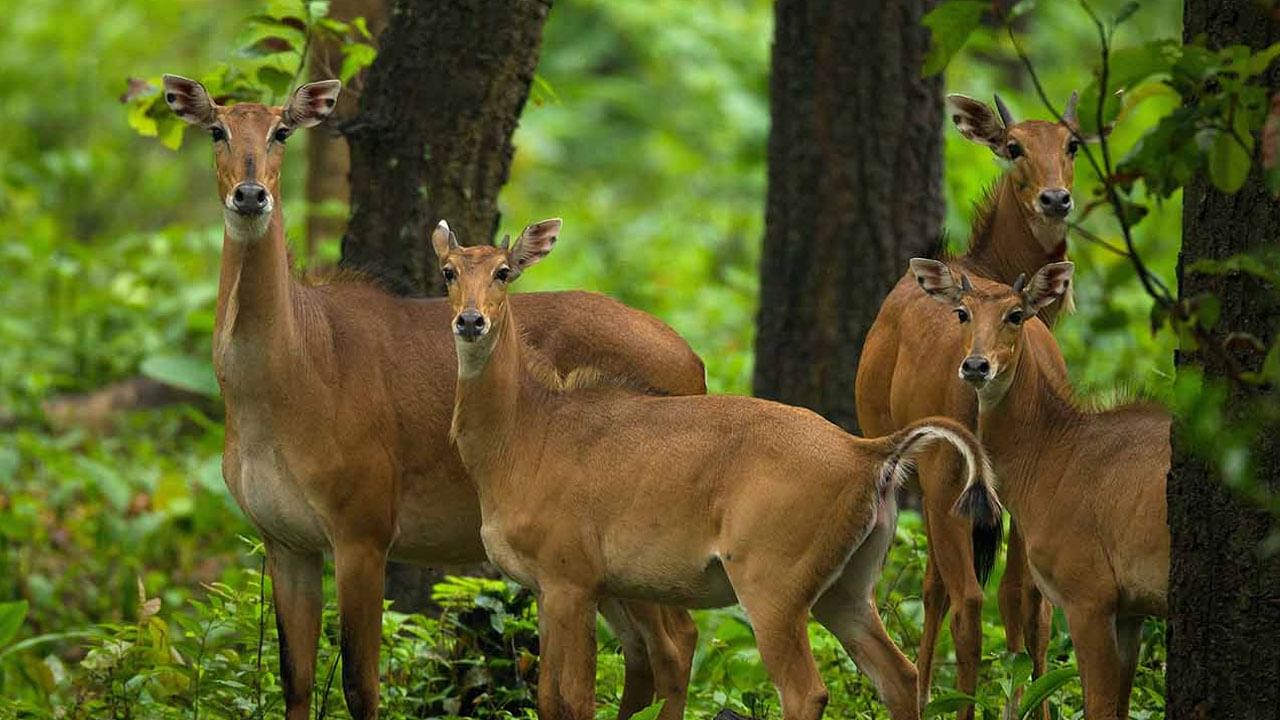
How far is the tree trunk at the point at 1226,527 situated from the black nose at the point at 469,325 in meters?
3.05

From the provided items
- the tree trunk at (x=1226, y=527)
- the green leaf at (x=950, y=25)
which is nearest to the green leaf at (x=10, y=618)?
the tree trunk at (x=1226, y=527)

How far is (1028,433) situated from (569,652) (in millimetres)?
2223

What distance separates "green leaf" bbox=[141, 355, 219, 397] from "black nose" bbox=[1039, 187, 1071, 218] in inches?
294

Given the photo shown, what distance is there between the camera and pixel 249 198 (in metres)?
7.59

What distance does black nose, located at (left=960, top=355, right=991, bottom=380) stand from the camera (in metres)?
7.30

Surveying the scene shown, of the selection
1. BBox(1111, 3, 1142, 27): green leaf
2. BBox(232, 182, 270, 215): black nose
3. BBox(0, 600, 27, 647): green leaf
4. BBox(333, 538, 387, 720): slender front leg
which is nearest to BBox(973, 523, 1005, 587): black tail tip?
BBox(1111, 3, 1142, 27): green leaf

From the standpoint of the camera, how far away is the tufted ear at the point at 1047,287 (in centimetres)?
754

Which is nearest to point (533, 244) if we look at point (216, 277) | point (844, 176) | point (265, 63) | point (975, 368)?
point (975, 368)

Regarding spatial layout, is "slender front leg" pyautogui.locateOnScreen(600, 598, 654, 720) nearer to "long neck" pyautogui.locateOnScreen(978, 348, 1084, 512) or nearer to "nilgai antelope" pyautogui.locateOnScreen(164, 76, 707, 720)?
"nilgai antelope" pyautogui.locateOnScreen(164, 76, 707, 720)

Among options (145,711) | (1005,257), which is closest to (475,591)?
(145,711)

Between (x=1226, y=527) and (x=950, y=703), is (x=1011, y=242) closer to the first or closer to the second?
(x=950, y=703)

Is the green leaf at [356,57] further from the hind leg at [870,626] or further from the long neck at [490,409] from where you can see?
the hind leg at [870,626]

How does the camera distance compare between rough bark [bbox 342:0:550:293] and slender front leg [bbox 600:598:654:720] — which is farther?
rough bark [bbox 342:0:550:293]

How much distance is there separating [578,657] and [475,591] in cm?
133
